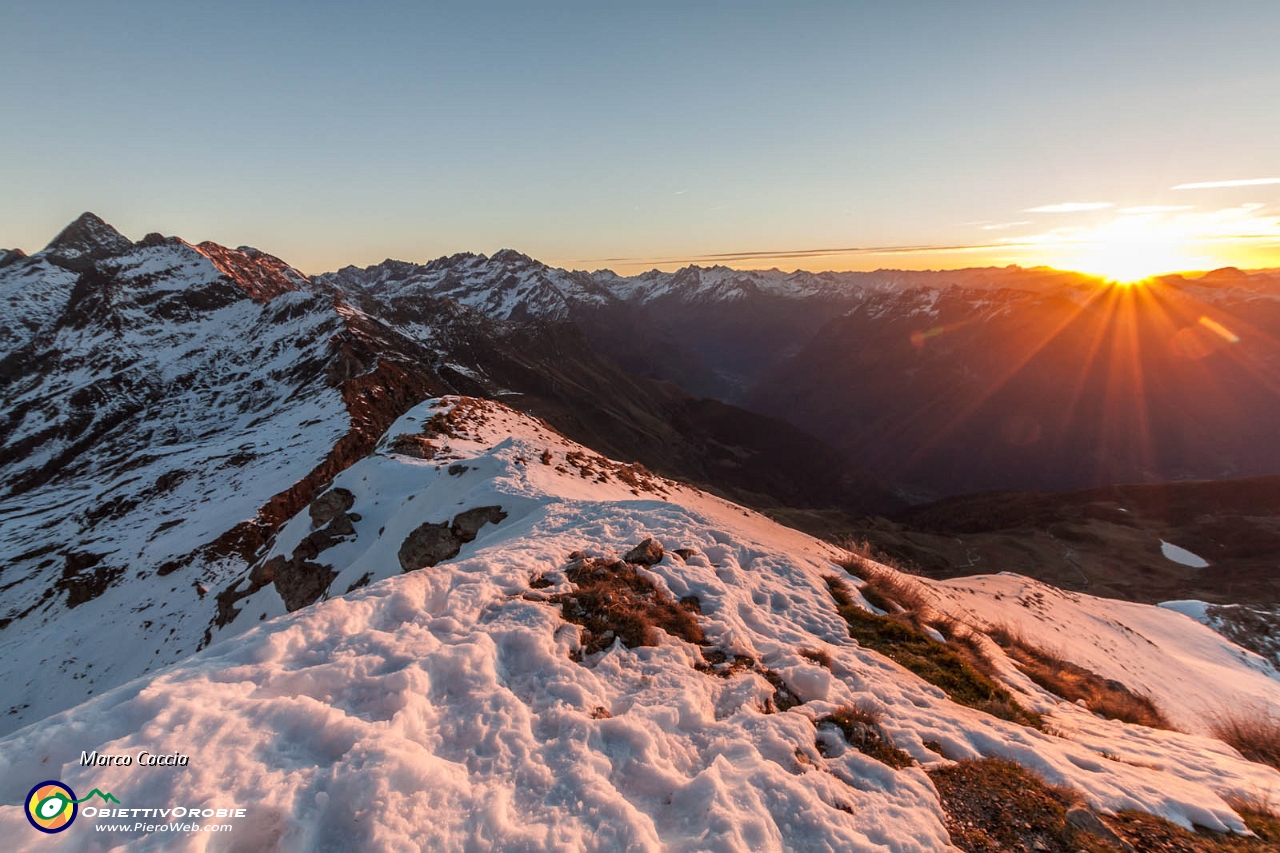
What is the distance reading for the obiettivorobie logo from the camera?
11.9 feet

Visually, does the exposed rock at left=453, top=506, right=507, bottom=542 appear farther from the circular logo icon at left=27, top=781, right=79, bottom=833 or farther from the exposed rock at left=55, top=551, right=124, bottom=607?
the exposed rock at left=55, top=551, right=124, bottom=607

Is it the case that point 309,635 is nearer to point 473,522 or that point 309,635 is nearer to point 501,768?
point 501,768

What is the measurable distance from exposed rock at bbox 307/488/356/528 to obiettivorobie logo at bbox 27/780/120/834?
17.0m

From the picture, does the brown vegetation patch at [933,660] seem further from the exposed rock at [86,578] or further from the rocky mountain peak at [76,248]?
the rocky mountain peak at [76,248]

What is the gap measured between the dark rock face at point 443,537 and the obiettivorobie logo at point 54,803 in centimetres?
923

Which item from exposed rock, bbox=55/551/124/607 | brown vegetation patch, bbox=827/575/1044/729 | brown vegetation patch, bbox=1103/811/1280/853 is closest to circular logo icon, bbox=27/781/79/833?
brown vegetation patch, bbox=1103/811/1280/853

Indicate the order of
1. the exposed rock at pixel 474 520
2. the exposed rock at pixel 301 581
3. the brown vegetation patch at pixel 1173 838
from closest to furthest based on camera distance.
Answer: the brown vegetation patch at pixel 1173 838 → the exposed rock at pixel 474 520 → the exposed rock at pixel 301 581

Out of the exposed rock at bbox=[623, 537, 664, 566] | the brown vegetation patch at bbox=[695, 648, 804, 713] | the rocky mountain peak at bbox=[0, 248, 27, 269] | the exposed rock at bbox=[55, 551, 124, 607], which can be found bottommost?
the exposed rock at bbox=[55, 551, 124, 607]

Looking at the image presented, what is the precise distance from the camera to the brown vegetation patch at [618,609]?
7359mm

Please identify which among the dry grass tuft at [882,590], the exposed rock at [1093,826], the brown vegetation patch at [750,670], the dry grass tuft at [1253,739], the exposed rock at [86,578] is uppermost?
the exposed rock at [1093,826]

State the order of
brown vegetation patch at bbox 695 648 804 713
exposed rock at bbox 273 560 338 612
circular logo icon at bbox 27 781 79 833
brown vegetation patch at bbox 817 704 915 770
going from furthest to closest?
exposed rock at bbox 273 560 338 612
brown vegetation patch at bbox 695 648 804 713
brown vegetation patch at bbox 817 704 915 770
circular logo icon at bbox 27 781 79 833

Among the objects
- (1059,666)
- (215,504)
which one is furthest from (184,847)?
(215,504)

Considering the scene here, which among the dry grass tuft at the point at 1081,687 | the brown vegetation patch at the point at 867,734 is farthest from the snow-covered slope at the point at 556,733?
the dry grass tuft at the point at 1081,687

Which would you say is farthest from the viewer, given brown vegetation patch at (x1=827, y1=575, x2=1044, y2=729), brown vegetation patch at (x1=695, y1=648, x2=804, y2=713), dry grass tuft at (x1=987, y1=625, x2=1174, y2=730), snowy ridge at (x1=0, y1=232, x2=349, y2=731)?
snowy ridge at (x1=0, y1=232, x2=349, y2=731)
